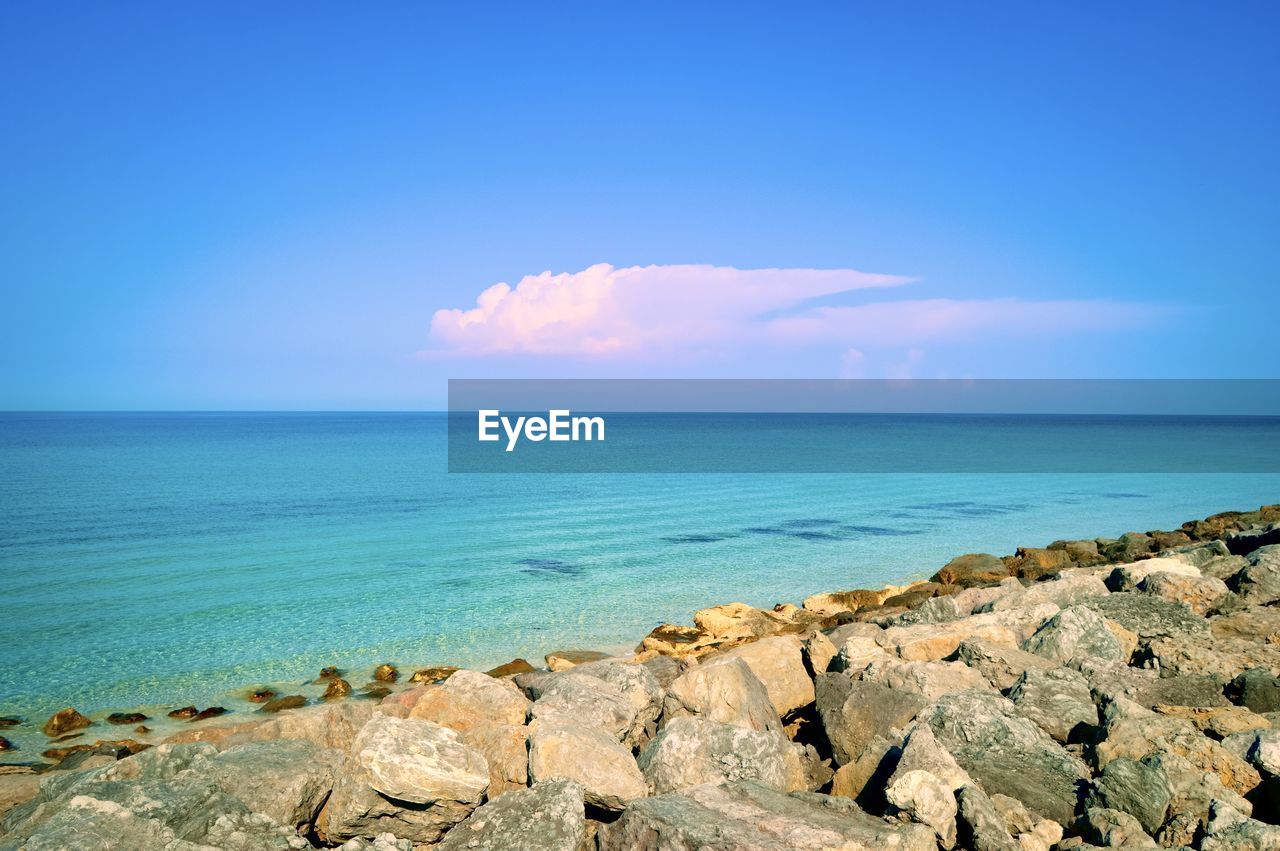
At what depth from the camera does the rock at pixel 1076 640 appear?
7746 millimetres

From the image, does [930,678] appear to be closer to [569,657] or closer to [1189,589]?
[1189,589]

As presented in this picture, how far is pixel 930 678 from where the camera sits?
7.10 meters

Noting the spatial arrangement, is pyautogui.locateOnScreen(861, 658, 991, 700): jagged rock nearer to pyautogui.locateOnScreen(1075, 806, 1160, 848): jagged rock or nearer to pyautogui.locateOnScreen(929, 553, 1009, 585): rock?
pyautogui.locateOnScreen(1075, 806, 1160, 848): jagged rock

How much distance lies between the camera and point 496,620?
50.8 ft

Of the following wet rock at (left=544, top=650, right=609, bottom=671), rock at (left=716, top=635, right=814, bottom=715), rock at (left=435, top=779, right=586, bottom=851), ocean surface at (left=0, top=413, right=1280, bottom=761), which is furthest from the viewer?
ocean surface at (left=0, top=413, right=1280, bottom=761)

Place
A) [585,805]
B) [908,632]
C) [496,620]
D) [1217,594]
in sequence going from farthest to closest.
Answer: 1. [496,620]
2. [1217,594]
3. [908,632]
4. [585,805]

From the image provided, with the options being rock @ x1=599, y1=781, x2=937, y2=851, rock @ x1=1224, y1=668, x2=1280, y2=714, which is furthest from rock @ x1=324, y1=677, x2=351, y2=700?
rock @ x1=1224, y1=668, x2=1280, y2=714

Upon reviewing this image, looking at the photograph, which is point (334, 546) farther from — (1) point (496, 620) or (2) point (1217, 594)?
(2) point (1217, 594)

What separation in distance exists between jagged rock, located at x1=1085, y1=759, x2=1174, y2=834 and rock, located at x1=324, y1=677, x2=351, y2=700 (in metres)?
9.51

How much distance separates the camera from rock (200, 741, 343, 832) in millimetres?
5523

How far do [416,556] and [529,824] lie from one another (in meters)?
16.8

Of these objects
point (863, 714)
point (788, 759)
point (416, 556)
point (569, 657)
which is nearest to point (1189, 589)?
point (863, 714)

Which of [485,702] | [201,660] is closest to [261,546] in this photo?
[201,660]

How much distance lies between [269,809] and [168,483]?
36.6m
